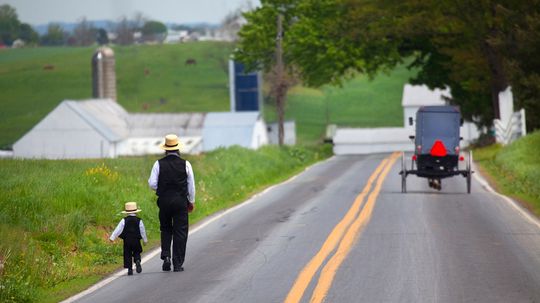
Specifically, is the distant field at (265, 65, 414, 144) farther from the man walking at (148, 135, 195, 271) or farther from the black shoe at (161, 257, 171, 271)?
the black shoe at (161, 257, 171, 271)

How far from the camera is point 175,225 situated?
16391 millimetres

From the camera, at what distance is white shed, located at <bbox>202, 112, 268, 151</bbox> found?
9994 cm

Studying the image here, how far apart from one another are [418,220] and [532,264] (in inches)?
243

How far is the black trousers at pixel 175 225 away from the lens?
1627cm

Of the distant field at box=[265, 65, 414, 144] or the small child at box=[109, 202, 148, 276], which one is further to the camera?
the distant field at box=[265, 65, 414, 144]

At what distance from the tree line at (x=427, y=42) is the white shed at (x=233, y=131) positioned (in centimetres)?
2685

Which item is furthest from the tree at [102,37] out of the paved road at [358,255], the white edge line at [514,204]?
the paved road at [358,255]

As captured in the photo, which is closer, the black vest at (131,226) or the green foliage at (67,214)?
the green foliage at (67,214)

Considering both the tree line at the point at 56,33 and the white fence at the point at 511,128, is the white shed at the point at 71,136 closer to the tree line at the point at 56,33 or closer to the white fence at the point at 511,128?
the tree line at the point at 56,33

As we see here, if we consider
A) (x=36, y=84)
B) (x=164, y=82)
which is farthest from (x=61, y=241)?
(x=164, y=82)

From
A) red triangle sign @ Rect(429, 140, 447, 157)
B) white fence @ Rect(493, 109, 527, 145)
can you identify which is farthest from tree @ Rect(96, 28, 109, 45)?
red triangle sign @ Rect(429, 140, 447, 157)

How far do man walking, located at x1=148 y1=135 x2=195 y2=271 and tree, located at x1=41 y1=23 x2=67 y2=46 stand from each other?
388 ft

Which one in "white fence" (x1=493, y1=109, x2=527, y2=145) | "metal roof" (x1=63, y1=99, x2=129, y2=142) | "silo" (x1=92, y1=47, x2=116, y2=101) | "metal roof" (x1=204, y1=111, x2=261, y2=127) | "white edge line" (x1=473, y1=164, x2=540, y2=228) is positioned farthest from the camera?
"silo" (x1=92, y1=47, x2=116, y2=101)

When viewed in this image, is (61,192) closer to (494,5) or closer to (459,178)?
(459,178)
